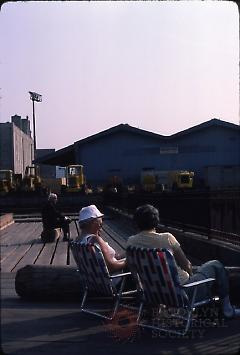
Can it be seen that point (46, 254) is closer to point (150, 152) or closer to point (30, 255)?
point (30, 255)

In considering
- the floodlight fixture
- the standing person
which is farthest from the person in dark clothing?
the floodlight fixture

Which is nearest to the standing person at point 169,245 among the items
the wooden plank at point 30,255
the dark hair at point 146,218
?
the dark hair at point 146,218

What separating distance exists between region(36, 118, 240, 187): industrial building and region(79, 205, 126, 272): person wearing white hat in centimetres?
59

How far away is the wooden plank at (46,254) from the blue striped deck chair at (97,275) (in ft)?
9.01

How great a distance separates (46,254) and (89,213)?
164 inches

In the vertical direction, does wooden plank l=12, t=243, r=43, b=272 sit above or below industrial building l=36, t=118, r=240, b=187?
below

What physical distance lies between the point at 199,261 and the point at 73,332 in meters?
2.97

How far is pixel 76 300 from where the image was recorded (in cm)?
583

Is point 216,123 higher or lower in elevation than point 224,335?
higher

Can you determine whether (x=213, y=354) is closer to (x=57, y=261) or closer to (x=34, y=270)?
(x=34, y=270)

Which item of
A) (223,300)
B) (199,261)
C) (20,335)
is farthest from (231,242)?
(20,335)

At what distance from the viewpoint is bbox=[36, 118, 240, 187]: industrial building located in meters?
3.89

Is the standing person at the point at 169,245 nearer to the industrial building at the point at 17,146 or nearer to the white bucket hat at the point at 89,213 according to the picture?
the white bucket hat at the point at 89,213

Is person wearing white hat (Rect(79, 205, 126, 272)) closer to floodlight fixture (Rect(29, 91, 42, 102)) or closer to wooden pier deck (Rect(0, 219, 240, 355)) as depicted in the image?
wooden pier deck (Rect(0, 219, 240, 355))
